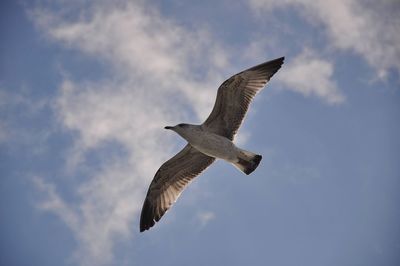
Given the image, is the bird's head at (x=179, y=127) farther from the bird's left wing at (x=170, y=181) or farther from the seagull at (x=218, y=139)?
the bird's left wing at (x=170, y=181)

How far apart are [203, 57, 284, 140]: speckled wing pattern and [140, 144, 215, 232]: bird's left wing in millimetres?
893

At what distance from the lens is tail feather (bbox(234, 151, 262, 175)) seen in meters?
11.0

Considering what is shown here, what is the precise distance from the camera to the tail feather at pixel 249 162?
11.0 meters

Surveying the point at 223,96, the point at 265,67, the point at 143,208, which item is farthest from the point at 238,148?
the point at 143,208

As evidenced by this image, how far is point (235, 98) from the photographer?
11.2 metres

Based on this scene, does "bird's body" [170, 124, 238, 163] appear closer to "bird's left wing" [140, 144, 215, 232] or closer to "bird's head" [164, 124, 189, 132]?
"bird's head" [164, 124, 189, 132]

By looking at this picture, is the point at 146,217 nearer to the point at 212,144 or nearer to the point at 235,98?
the point at 212,144

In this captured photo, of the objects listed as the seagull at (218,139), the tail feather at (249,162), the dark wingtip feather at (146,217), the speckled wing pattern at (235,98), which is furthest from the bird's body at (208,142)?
the dark wingtip feather at (146,217)

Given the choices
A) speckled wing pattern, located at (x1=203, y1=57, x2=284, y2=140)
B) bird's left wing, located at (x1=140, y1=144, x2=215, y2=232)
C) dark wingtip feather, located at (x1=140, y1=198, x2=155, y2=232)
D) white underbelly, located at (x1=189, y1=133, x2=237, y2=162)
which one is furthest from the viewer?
dark wingtip feather, located at (x1=140, y1=198, x2=155, y2=232)

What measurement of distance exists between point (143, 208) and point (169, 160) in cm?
146

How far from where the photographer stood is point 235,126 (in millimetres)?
11305

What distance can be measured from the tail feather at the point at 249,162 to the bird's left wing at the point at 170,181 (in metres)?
1.07

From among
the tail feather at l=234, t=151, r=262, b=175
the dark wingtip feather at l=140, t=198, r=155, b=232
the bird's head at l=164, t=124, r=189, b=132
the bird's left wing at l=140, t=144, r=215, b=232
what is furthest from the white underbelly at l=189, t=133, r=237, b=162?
the dark wingtip feather at l=140, t=198, r=155, b=232

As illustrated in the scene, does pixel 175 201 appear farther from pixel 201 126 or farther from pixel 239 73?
pixel 239 73
